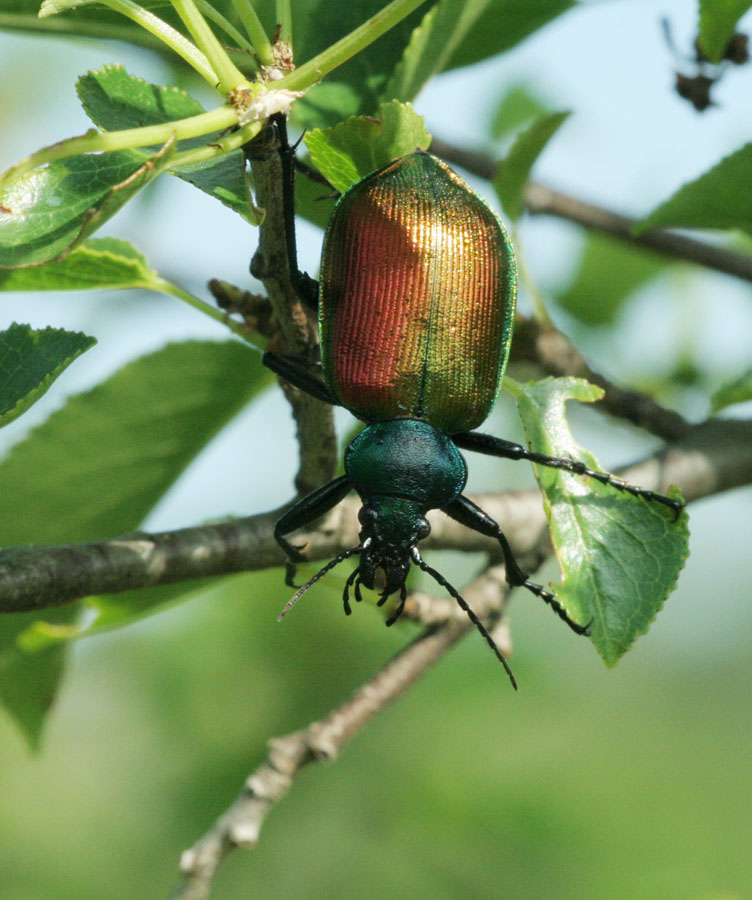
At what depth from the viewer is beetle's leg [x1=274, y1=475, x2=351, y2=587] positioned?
7.85 ft

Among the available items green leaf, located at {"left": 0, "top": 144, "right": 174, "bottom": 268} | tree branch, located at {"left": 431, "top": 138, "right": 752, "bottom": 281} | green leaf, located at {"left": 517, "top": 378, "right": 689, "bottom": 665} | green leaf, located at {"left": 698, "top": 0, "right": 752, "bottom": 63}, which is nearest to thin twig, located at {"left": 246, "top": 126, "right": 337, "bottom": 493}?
green leaf, located at {"left": 0, "top": 144, "right": 174, "bottom": 268}

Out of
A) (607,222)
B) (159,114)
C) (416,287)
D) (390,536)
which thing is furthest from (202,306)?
(607,222)

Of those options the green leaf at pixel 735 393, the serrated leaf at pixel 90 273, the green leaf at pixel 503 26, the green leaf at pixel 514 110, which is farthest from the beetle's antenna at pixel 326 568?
the green leaf at pixel 514 110

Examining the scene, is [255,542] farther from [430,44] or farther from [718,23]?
[718,23]

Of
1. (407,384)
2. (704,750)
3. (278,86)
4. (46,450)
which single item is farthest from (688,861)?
(278,86)

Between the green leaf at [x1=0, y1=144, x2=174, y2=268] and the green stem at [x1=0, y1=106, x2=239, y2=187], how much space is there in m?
0.14

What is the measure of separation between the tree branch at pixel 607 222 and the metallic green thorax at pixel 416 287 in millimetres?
1431

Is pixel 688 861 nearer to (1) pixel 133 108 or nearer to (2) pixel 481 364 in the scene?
(2) pixel 481 364

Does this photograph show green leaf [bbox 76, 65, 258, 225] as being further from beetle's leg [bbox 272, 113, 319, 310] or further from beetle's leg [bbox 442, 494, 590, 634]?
beetle's leg [bbox 442, 494, 590, 634]

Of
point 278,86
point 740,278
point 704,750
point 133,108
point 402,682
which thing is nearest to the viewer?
point 278,86

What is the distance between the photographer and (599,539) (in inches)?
83.8

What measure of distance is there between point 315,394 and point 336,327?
0.20 meters

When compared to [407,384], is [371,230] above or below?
above

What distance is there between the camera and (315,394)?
2.37m
